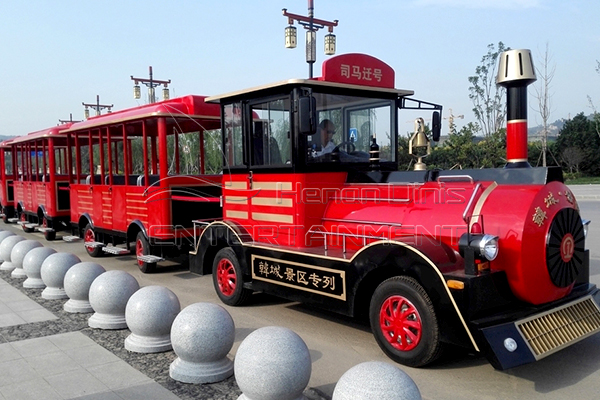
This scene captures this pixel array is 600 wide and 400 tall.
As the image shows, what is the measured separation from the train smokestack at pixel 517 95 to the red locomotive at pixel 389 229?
1 centimetres

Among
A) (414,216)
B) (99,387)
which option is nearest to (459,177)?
(414,216)

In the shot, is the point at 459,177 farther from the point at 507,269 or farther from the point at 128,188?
the point at 128,188

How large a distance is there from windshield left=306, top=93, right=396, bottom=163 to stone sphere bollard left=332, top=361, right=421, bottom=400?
118 inches

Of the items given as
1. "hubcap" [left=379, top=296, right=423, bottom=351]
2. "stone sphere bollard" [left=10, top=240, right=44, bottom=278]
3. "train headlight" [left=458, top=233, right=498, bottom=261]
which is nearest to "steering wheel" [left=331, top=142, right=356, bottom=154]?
"hubcap" [left=379, top=296, right=423, bottom=351]

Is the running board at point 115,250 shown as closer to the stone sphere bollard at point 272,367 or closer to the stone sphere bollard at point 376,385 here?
the stone sphere bollard at point 272,367

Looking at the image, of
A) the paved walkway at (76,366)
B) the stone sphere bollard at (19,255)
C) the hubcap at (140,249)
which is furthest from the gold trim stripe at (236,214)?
the stone sphere bollard at (19,255)

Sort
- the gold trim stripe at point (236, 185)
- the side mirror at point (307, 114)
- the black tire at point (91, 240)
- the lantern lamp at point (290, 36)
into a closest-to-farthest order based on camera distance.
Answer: the side mirror at point (307, 114) → the gold trim stripe at point (236, 185) → the black tire at point (91, 240) → the lantern lamp at point (290, 36)

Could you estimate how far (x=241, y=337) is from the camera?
17.5 feet

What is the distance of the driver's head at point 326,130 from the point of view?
229 inches

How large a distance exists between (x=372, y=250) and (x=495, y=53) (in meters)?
20.5

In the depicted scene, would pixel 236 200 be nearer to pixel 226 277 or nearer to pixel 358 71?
pixel 226 277

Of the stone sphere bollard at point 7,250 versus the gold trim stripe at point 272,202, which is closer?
the gold trim stripe at point 272,202

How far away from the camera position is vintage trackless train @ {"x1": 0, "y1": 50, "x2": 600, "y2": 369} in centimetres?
403

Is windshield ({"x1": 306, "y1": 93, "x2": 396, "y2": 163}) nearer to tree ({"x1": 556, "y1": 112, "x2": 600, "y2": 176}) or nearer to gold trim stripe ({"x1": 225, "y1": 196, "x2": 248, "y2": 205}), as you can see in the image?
gold trim stripe ({"x1": 225, "y1": 196, "x2": 248, "y2": 205})
